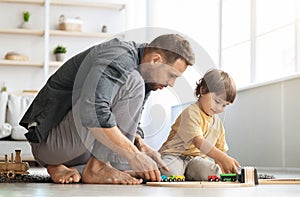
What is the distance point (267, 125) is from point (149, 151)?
7.34 feet

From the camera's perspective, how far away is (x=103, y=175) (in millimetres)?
1942

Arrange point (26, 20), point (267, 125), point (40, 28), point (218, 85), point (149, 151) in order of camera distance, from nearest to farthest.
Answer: point (149, 151)
point (218, 85)
point (267, 125)
point (26, 20)
point (40, 28)

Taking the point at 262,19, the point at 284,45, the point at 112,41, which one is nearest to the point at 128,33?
the point at 112,41

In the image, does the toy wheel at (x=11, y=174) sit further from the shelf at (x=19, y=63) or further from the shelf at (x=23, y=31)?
the shelf at (x=23, y=31)

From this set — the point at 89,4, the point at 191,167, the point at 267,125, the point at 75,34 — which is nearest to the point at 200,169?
the point at 191,167

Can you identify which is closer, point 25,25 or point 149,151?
point 149,151

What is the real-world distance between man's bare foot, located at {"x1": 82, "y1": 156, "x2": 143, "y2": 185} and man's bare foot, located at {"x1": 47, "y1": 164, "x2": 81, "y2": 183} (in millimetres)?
34

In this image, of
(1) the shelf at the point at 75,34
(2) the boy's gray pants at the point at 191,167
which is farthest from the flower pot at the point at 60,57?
(2) the boy's gray pants at the point at 191,167

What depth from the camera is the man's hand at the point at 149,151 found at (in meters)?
2.13

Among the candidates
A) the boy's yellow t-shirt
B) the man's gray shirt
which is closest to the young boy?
the boy's yellow t-shirt

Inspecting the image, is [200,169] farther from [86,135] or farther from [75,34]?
[75,34]

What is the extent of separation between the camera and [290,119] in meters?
3.88

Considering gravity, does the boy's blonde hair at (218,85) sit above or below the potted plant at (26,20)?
below

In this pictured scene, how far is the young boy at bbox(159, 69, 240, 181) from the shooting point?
7.61ft
